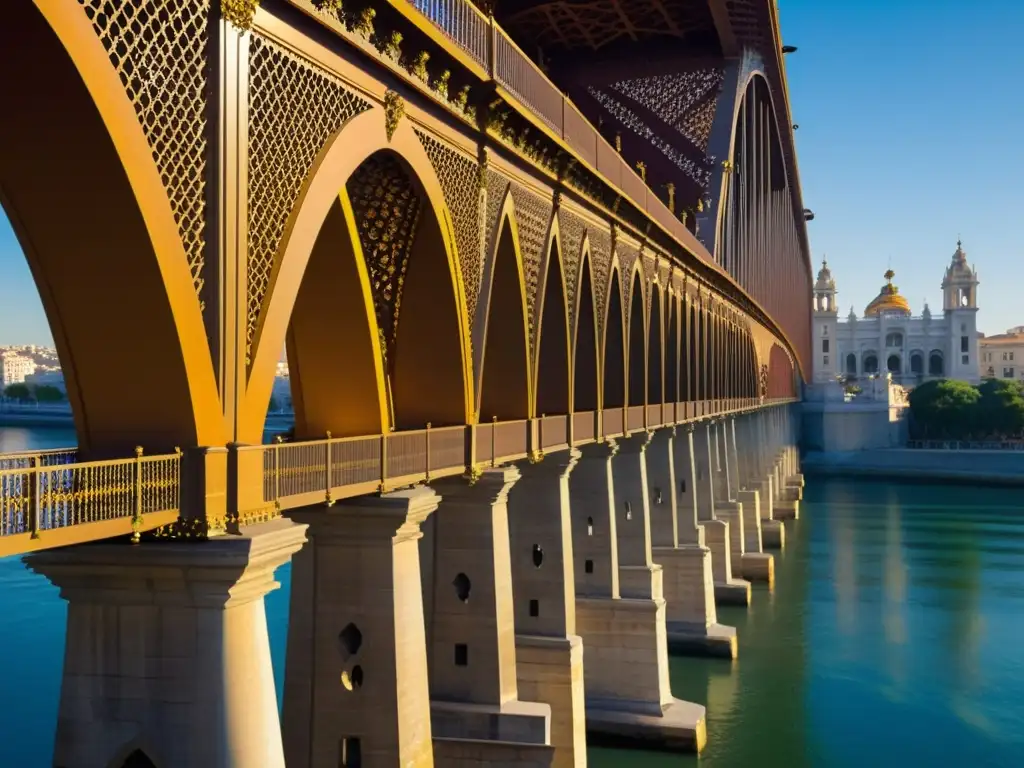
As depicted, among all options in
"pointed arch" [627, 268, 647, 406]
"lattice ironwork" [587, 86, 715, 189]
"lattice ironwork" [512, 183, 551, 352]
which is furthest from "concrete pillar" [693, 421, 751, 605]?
"lattice ironwork" [512, 183, 551, 352]

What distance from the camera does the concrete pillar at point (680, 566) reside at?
34.3 meters

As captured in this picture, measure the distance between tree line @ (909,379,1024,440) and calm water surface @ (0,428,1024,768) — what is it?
175 feet

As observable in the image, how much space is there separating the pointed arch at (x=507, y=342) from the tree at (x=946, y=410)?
3893 inches

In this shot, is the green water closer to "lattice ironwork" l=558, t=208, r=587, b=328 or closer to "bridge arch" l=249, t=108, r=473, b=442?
"lattice ironwork" l=558, t=208, r=587, b=328

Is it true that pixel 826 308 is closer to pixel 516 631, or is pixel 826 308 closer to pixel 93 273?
pixel 516 631

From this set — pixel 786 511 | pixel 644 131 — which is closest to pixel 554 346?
pixel 644 131

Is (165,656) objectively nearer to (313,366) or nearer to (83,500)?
(83,500)

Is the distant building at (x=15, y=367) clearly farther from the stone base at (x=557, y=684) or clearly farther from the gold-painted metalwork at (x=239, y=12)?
the gold-painted metalwork at (x=239, y=12)

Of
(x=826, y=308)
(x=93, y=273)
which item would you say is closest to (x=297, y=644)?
(x=93, y=273)

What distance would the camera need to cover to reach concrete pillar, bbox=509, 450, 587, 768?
67.6 feet

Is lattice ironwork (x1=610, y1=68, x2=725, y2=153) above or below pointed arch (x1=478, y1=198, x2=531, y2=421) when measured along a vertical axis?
above

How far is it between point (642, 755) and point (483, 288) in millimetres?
14764

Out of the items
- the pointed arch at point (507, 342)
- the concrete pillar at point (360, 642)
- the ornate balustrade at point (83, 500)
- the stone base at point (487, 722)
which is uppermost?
the pointed arch at point (507, 342)

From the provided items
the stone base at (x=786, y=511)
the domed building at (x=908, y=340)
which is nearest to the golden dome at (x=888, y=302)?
the domed building at (x=908, y=340)
